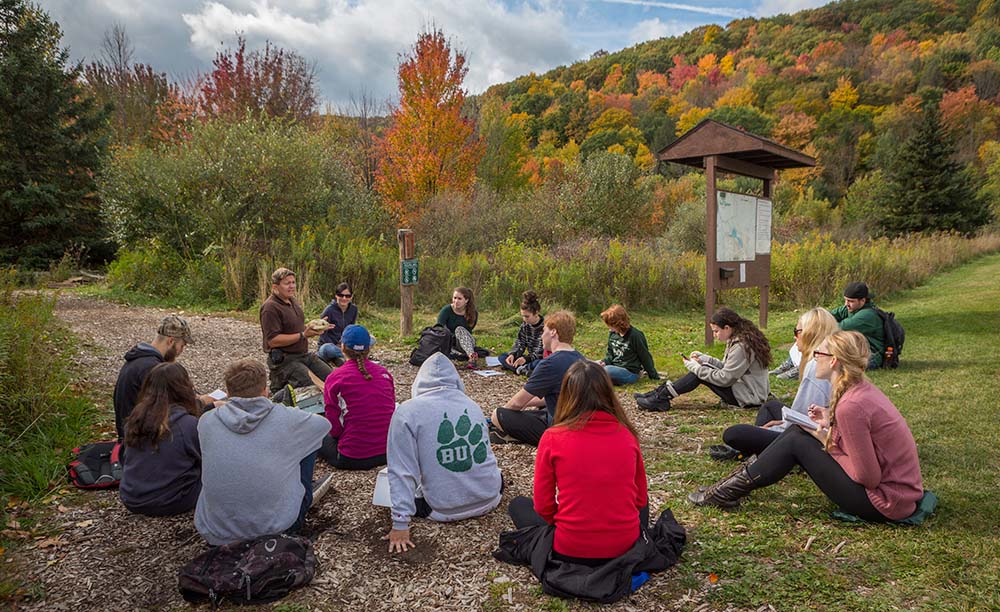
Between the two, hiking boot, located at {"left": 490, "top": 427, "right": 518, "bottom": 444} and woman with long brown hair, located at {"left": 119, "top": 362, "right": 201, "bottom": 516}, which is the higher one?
woman with long brown hair, located at {"left": 119, "top": 362, "right": 201, "bottom": 516}

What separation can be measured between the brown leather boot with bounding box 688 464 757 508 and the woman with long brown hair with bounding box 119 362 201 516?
3230 mm

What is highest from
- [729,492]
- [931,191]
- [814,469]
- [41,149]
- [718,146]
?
[41,149]

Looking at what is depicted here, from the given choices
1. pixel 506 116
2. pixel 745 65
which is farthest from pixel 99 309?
pixel 745 65

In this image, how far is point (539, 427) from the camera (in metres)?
4.98

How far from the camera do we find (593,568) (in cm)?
281

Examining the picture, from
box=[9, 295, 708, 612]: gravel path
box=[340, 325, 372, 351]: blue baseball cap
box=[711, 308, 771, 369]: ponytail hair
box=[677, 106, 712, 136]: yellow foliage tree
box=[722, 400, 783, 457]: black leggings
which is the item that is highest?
box=[677, 106, 712, 136]: yellow foliage tree

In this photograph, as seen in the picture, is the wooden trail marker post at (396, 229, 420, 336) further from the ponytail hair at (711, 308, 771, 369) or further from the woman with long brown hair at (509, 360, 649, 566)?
the woman with long brown hair at (509, 360, 649, 566)

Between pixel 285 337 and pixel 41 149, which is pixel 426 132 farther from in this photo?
pixel 285 337

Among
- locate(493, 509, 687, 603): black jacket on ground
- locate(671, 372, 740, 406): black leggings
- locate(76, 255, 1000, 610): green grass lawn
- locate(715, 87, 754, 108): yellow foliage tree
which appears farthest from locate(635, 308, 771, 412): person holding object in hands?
locate(715, 87, 754, 108): yellow foliage tree

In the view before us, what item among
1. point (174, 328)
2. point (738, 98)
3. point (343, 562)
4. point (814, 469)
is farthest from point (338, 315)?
point (738, 98)

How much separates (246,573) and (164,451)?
116 cm

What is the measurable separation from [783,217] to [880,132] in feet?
90.7

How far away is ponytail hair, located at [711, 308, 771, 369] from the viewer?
563 cm

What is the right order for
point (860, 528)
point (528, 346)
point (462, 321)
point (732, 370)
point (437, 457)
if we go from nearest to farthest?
1. point (860, 528)
2. point (437, 457)
3. point (732, 370)
4. point (528, 346)
5. point (462, 321)
